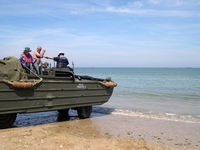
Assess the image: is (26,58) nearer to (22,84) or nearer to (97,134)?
(22,84)

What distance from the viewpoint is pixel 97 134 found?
7.40 metres

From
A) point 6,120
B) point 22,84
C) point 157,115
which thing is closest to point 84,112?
point 6,120

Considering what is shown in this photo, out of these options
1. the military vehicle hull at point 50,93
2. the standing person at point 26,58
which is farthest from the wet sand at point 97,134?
the standing person at point 26,58

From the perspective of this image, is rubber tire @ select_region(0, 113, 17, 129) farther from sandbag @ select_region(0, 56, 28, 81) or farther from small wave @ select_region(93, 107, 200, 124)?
small wave @ select_region(93, 107, 200, 124)

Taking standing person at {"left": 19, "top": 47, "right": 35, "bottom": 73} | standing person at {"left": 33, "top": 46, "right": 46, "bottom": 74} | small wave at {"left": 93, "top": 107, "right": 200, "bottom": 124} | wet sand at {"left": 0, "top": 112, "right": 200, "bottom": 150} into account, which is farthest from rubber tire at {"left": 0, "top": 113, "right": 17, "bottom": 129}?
small wave at {"left": 93, "top": 107, "right": 200, "bottom": 124}

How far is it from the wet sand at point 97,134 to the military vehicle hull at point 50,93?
1.89 feet

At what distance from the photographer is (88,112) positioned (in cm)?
970

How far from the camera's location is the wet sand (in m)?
6.06

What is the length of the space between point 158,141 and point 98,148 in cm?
196

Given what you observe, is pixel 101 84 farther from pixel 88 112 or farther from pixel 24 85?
pixel 24 85

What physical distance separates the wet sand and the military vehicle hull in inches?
22.7

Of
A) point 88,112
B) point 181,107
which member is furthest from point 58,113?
point 181,107

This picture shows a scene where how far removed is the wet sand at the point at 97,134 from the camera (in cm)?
606

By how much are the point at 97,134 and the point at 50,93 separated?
5.80 feet
